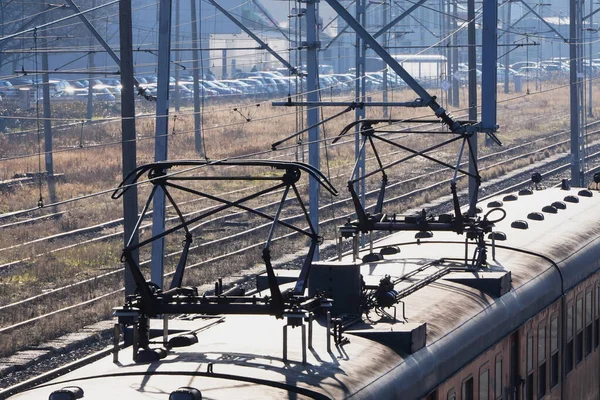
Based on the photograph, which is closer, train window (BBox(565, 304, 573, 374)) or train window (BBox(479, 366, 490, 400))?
train window (BBox(479, 366, 490, 400))

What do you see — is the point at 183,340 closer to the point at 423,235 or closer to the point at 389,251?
the point at 389,251

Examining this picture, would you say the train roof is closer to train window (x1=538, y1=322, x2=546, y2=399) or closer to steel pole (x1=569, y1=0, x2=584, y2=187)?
train window (x1=538, y1=322, x2=546, y2=399)

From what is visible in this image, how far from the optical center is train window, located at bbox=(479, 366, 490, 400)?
10.2m

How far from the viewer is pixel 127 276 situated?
59.0ft

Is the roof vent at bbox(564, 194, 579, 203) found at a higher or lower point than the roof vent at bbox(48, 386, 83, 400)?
higher

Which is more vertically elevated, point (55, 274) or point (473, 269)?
point (473, 269)

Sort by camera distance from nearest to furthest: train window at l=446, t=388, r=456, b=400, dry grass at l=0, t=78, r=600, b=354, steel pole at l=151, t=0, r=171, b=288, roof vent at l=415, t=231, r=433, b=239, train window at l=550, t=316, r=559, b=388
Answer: train window at l=446, t=388, r=456, b=400 < train window at l=550, t=316, r=559, b=388 < roof vent at l=415, t=231, r=433, b=239 < steel pole at l=151, t=0, r=171, b=288 < dry grass at l=0, t=78, r=600, b=354

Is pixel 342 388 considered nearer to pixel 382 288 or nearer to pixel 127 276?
pixel 382 288

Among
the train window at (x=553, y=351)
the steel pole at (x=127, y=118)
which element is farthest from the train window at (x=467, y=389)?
the steel pole at (x=127, y=118)

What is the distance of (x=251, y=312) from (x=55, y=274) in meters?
17.0

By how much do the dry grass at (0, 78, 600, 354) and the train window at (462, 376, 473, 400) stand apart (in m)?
6.13

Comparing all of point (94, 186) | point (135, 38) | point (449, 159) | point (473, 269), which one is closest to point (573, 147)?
point (449, 159)

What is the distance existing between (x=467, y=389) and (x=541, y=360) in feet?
7.42

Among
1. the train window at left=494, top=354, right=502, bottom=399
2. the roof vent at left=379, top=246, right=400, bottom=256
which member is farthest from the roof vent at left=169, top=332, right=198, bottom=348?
the roof vent at left=379, top=246, right=400, bottom=256
